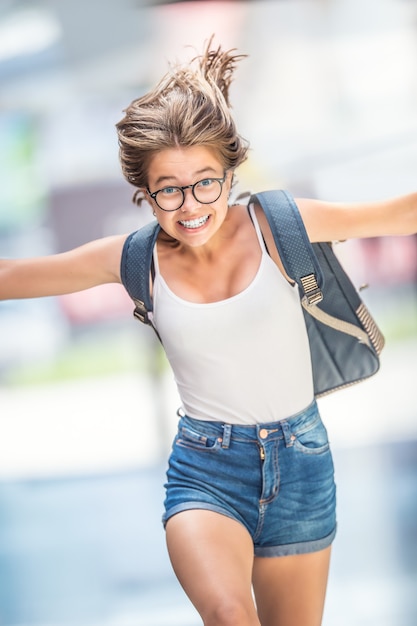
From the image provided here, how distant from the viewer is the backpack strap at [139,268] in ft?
6.92

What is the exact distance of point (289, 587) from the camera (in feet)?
7.18

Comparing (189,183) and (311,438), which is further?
(311,438)

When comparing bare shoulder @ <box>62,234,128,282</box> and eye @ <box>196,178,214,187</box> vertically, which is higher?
eye @ <box>196,178,214,187</box>

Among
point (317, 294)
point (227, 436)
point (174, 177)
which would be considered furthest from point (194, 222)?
point (227, 436)

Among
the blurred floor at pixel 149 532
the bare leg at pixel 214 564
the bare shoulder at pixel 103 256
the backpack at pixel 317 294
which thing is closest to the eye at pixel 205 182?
the backpack at pixel 317 294

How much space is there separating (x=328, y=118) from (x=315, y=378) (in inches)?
105

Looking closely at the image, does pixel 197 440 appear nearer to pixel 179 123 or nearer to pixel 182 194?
pixel 182 194

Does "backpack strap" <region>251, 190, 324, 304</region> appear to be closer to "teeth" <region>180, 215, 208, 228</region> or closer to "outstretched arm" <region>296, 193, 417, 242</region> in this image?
"outstretched arm" <region>296, 193, 417, 242</region>

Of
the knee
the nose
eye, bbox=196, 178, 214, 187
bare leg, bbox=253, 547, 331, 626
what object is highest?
eye, bbox=196, 178, 214, 187

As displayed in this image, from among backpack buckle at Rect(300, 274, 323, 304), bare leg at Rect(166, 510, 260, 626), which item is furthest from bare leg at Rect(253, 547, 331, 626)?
backpack buckle at Rect(300, 274, 323, 304)

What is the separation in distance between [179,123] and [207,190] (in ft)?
0.51

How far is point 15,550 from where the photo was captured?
444cm

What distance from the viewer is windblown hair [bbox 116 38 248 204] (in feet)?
6.56

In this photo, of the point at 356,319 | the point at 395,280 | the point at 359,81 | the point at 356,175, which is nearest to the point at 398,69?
the point at 359,81
